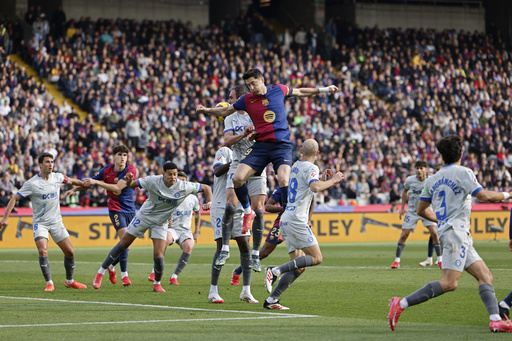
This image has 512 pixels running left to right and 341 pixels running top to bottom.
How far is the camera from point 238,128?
1312 centimetres

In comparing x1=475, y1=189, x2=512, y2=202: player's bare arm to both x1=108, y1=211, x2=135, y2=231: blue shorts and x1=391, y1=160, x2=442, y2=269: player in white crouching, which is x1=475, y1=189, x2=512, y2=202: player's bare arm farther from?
x1=391, y1=160, x2=442, y2=269: player in white crouching

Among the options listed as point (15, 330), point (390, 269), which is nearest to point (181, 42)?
point (390, 269)

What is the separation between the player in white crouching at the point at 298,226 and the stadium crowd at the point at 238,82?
17.9 meters

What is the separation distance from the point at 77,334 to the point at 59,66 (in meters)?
25.4

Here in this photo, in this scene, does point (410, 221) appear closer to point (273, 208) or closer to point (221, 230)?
point (273, 208)

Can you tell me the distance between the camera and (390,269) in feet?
59.4

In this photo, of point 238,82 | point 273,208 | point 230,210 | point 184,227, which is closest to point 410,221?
point 184,227

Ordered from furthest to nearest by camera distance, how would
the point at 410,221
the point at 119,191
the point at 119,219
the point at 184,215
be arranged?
the point at 410,221
the point at 184,215
the point at 119,219
the point at 119,191

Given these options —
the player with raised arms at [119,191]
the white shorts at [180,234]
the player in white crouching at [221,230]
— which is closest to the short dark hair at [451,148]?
the player in white crouching at [221,230]

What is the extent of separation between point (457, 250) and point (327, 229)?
71.1ft

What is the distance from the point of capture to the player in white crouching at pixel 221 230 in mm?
11609

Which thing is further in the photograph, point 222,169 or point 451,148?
point 222,169

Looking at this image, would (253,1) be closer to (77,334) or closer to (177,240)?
(177,240)

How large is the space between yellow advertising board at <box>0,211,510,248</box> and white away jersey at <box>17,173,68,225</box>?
503 inches
